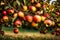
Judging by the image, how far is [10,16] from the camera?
129 inches

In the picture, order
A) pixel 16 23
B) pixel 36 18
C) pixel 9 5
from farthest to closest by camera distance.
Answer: pixel 9 5 → pixel 16 23 → pixel 36 18

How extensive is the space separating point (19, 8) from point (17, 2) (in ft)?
0.66

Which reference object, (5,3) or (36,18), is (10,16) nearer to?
(5,3)

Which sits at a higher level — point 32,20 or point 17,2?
point 17,2

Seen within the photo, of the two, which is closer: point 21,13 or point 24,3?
point 21,13

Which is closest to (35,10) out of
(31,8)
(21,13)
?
(31,8)

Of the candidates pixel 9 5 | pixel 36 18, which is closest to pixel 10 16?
pixel 9 5

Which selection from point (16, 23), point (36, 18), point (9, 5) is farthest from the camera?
point (9, 5)

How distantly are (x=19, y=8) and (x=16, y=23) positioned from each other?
249 millimetres

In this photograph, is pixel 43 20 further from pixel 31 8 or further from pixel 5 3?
pixel 5 3

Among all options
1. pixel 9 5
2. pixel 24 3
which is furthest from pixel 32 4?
pixel 9 5

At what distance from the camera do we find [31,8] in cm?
302

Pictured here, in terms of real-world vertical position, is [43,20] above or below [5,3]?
below

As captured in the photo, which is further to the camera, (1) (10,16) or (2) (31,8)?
(1) (10,16)
